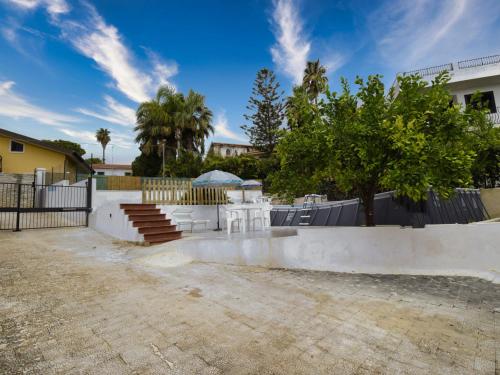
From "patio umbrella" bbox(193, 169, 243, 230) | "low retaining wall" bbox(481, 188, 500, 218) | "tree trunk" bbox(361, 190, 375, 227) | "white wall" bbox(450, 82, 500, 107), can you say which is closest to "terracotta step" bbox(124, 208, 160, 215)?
"patio umbrella" bbox(193, 169, 243, 230)

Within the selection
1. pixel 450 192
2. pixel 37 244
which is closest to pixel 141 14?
pixel 37 244

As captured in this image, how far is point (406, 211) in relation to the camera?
22.5 feet

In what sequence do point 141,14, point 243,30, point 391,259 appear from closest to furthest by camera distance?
point 391,259 < point 141,14 < point 243,30

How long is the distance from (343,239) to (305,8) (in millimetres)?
12369

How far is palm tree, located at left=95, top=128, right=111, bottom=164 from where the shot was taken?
56.8 metres

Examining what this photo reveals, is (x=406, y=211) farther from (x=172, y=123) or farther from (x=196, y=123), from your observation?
(x=172, y=123)

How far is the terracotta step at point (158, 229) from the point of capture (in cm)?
809

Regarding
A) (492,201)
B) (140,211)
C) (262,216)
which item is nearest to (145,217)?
(140,211)

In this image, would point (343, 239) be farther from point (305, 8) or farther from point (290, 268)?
point (305, 8)

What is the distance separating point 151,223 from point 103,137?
2297 inches

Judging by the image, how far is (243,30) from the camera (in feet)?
50.2

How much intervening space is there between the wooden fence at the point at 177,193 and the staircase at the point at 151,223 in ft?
1.83

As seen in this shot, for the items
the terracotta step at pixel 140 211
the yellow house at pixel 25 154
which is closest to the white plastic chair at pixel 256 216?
the terracotta step at pixel 140 211

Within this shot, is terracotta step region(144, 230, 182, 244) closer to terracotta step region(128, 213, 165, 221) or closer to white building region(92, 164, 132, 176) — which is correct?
terracotta step region(128, 213, 165, 221)
